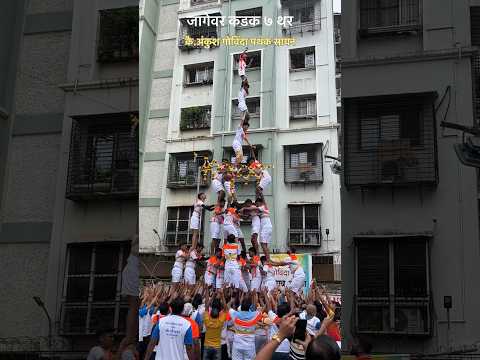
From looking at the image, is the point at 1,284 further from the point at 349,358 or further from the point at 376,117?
the point at 376,117

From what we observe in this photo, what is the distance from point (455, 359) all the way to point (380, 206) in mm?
1227

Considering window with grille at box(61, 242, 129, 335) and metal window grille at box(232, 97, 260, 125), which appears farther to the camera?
metal window grille at box(232, 97, 260, 125)

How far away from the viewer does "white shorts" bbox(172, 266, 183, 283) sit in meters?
4.68

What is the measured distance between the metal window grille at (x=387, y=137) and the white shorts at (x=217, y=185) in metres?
1.13

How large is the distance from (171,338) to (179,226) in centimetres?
104

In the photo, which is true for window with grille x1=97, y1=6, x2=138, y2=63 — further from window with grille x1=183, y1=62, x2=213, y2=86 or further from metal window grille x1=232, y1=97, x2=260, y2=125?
metal window grille x1=232, y1=97, x2=260, y2=125

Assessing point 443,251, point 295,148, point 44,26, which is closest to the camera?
point 44,26

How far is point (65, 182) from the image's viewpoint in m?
2.10

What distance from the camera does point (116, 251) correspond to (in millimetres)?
2107

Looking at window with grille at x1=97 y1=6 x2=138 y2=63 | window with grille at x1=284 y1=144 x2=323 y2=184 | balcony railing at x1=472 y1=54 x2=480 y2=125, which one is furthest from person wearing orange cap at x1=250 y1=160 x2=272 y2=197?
window with grille at x1=97 y1=6 x2=138 y2=63

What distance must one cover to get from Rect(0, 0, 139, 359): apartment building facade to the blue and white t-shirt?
6.34ft

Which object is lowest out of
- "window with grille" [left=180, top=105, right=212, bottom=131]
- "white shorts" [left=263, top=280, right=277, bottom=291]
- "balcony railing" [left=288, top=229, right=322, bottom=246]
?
"white shorts" [left=263, top=280, right=277, bottom=291]

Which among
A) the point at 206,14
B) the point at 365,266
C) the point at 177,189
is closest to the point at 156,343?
the point at 177,189

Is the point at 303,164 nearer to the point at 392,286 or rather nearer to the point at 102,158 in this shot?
the point at 392,286
